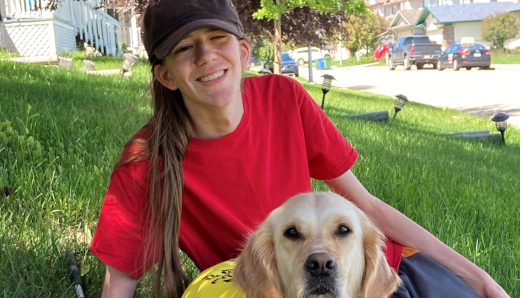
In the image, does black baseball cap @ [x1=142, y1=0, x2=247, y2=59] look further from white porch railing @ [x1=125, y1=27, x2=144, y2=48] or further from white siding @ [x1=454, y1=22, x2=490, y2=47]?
white siding @ [x1=454, y1=22, x2=490, y2=47]

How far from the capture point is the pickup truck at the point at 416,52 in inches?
1452

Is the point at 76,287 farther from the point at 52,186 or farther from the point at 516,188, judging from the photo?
the point at 516,188

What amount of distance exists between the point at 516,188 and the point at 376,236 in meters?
4.05

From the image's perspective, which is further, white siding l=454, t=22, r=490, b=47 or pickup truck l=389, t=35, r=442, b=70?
white siding l=454, t=22, r=490, b=47

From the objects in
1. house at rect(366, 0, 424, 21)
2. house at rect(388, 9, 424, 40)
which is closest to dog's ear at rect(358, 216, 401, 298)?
house at rect(388, 9, 424, 40)

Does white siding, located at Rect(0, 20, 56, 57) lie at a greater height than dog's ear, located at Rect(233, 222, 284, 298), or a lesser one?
greater

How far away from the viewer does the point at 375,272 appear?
2195 millimetres

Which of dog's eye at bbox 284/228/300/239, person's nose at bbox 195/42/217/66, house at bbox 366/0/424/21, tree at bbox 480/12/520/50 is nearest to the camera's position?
dog's eye at bbox 284/228/300/239

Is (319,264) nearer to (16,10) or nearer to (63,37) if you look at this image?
(16,10)

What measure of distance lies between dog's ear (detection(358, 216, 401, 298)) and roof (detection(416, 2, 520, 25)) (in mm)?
64536

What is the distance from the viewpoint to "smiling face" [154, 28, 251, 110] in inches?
98.3

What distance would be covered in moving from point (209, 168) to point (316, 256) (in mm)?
833

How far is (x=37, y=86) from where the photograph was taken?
23.2ft

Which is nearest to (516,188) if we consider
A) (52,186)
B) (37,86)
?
(52,186)
